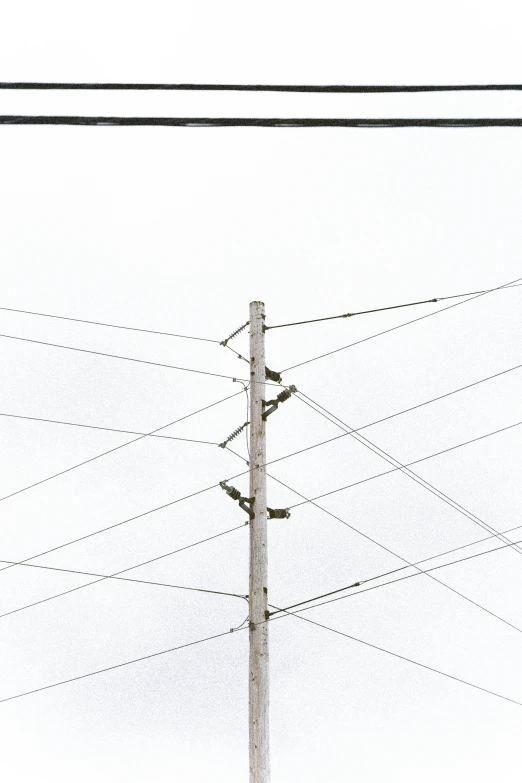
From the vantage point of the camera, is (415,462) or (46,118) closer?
(46,118)

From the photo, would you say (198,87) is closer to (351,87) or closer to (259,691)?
(351,87)

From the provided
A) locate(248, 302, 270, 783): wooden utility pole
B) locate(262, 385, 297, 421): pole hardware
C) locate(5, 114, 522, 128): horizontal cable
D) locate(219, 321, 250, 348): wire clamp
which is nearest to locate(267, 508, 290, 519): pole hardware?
locate(248, 302, 270, 783): wooden utility pole

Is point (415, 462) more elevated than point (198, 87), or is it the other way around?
point (415, 462)

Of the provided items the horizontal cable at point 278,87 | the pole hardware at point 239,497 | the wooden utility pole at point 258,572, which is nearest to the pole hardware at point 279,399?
the wooden utility pole at point 258,572

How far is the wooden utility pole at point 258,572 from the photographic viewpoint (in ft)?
36.3

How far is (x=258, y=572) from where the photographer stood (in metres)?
12.2

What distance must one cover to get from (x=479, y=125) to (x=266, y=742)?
8625 mm

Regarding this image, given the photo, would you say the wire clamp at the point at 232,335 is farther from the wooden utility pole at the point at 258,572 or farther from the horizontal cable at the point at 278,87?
the horizontal cable at the point at 278,87

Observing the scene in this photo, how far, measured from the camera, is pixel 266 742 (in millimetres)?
11070

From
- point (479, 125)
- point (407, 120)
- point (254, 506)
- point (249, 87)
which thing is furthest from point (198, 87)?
point (254, 506)

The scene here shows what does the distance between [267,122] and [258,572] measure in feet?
26.8

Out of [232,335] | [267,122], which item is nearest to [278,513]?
[232,335]

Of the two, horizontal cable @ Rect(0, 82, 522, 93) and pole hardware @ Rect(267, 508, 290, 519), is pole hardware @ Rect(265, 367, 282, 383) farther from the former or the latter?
horizontal cable @ Rect(0, 82, 522, 93)

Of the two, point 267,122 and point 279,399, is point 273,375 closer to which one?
point 279,399
